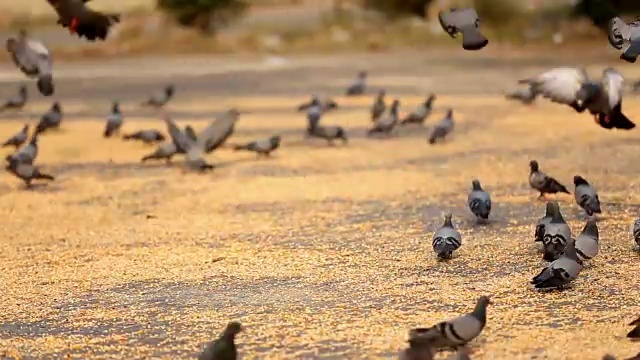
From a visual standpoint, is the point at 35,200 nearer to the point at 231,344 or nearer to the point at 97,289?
the point at 97,289

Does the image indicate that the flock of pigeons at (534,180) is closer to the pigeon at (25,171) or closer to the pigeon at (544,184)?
the pigeon at (544,184)

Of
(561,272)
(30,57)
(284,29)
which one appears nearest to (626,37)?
(561,272)

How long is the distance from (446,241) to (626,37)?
1.62m

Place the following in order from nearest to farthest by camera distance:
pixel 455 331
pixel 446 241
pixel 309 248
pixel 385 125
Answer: pixel 455 331
pixel 446 241
pixel 309 248
pixel 385 125

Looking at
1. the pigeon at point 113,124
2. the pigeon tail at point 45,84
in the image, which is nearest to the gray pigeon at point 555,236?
the pigeon tail at point 45,84

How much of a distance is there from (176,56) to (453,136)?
14.5 m

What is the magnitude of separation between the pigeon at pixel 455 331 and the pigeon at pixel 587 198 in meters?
2.60

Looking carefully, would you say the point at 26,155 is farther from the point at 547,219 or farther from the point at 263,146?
the point at 547,219

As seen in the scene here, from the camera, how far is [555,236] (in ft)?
17.9

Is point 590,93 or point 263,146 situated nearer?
point 590,93

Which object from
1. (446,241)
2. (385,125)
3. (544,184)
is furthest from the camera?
(385,125)

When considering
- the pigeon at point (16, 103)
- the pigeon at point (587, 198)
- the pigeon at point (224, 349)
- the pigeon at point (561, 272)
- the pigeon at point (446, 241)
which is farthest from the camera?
the pigeon at point (16, 103)

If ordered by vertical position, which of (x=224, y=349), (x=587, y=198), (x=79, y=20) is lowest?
(x=224, y=349)

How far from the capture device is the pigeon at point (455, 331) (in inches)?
154
